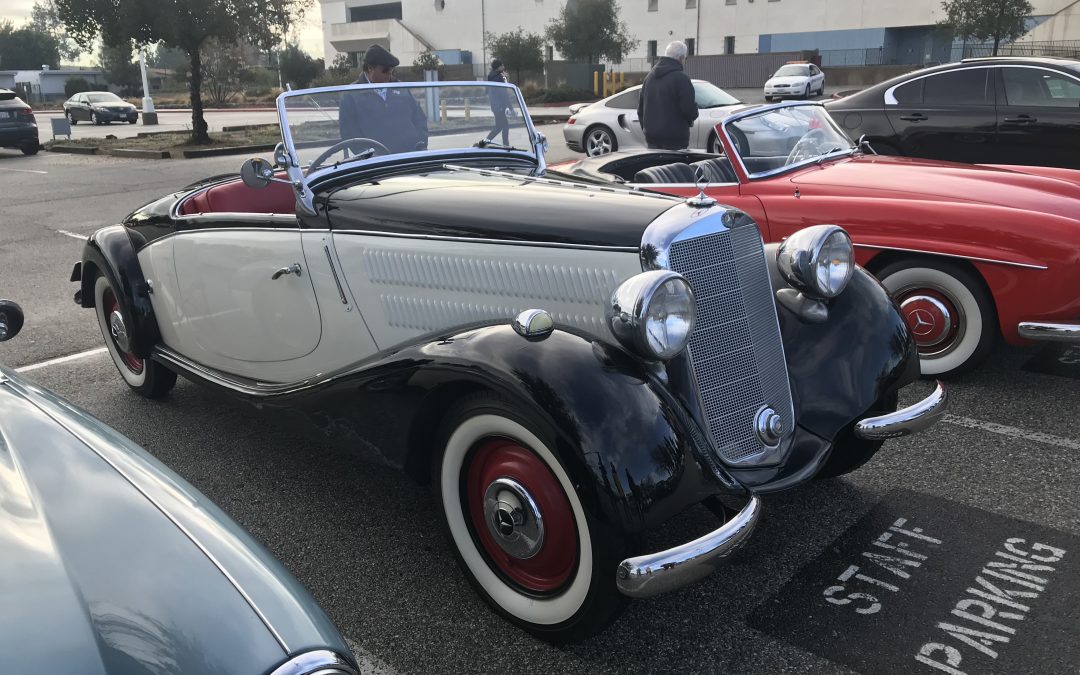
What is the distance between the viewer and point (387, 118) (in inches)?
146

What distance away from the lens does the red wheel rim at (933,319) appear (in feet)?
14.4

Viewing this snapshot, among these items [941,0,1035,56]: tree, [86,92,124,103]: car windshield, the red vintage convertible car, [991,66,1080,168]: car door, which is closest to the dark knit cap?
the red vintage convertible car

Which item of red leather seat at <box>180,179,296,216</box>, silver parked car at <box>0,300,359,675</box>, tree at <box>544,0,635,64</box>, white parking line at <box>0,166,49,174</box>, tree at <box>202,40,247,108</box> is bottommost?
silver parked car at <box>0,300,359,675</box>

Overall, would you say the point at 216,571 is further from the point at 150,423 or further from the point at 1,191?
the point at 1,191

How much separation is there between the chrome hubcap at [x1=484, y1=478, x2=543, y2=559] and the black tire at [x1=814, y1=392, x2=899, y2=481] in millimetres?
1065

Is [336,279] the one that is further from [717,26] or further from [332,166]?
[717,26]

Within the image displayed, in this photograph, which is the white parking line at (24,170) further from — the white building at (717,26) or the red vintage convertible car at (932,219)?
the white building at (717,26)

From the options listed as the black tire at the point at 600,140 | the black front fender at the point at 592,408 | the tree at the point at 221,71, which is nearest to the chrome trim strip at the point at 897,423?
the black front fender at the point at 592,408

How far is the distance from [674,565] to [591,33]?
4774cm

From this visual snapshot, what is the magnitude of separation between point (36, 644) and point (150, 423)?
301cm

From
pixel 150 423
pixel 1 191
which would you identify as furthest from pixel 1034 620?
pixel 1 191

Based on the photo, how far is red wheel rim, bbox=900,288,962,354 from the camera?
4.39 m

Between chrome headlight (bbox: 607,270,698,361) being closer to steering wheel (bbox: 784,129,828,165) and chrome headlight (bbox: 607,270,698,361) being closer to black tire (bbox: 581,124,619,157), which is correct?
steering wheel (bbox: 784,129,828,165)

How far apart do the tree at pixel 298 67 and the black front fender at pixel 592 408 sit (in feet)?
177
